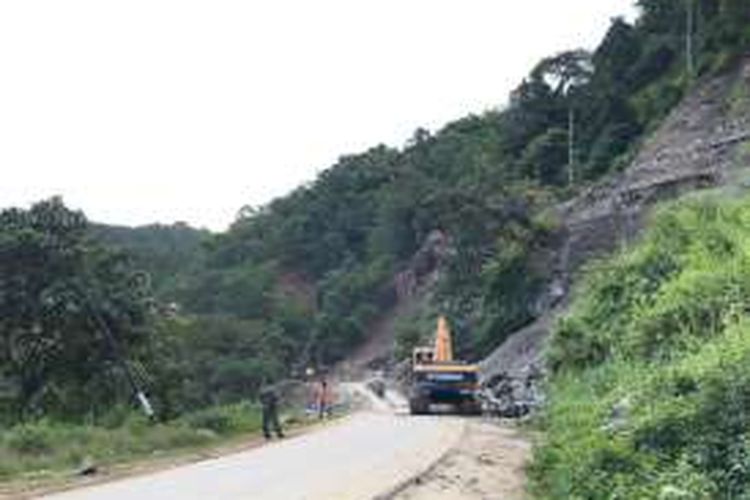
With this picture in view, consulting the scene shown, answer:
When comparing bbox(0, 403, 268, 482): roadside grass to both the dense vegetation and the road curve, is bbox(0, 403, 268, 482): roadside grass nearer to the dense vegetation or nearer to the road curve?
the road curve

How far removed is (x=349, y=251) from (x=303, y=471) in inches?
4879

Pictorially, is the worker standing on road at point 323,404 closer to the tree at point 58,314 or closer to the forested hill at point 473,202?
the tree at point 58,314

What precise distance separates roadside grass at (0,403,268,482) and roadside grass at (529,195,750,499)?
29.3ft

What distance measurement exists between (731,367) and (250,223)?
5890 inches

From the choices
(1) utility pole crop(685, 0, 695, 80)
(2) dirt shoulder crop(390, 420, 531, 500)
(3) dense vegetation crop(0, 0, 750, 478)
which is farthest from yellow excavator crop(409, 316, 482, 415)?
(1) utility pole crop(685, 0, 695, 80)

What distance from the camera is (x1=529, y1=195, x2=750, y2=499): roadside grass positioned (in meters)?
13.9

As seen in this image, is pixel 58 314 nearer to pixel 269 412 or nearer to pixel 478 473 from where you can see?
pixel 269 412

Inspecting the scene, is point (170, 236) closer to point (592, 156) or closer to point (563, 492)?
point (592, 156)

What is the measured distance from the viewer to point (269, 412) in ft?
120

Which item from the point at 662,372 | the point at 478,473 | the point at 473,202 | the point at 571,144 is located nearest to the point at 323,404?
the point at 478,473

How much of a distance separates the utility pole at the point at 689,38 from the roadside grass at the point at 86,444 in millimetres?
49170

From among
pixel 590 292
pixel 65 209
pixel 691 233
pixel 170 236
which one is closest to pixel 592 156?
pixel 65 209

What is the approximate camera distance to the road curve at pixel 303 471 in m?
20.0

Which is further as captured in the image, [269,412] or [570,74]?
[570,74]
